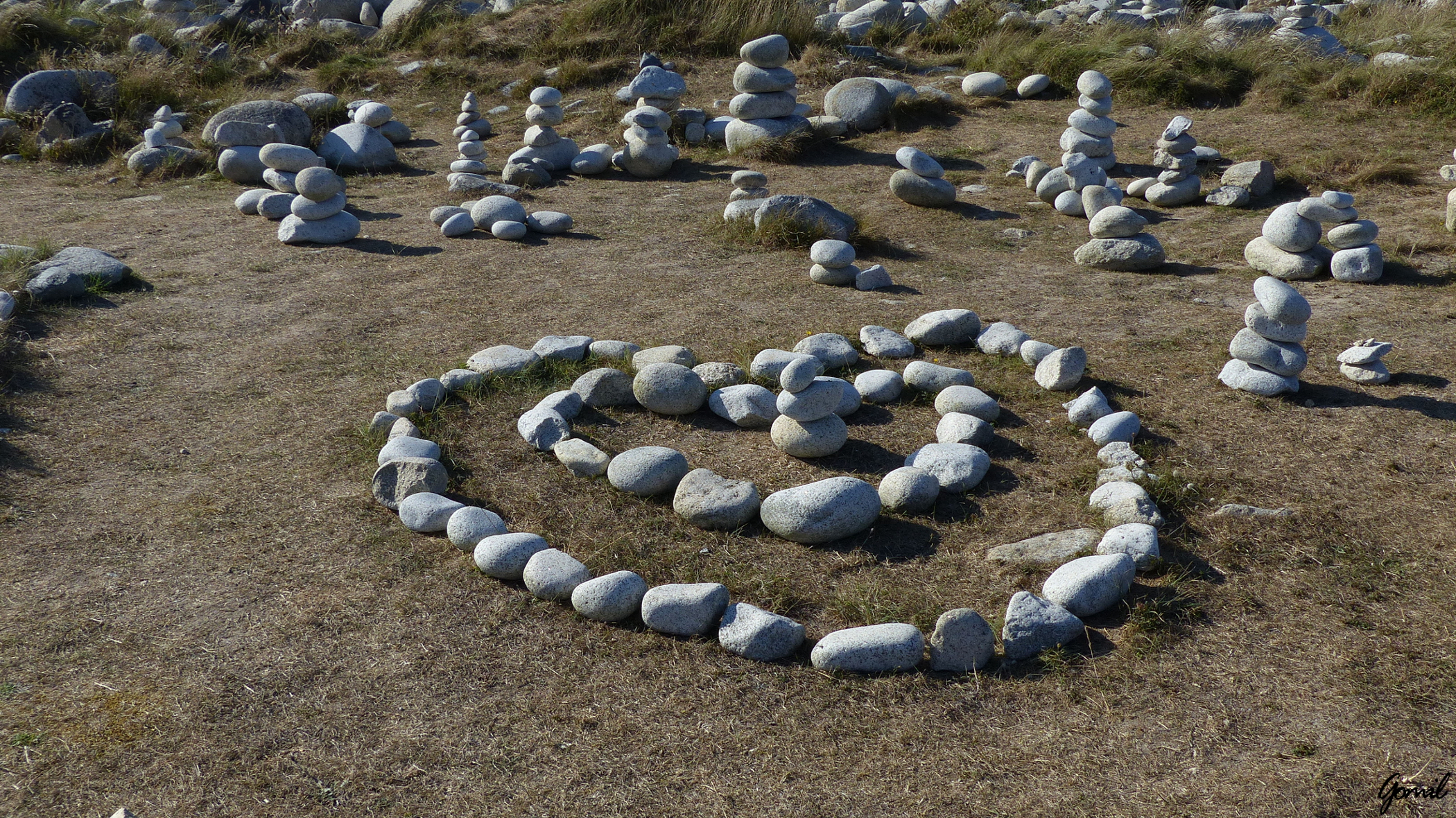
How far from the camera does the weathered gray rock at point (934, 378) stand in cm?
475

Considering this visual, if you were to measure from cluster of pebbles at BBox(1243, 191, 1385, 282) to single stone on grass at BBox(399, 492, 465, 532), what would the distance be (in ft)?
15.6

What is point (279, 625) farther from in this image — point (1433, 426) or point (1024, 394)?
point (1433, 426)

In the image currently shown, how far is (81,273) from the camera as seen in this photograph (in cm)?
607

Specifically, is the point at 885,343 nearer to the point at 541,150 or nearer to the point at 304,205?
the point at 304,205

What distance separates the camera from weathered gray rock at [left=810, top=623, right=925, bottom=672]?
3025 millimetres

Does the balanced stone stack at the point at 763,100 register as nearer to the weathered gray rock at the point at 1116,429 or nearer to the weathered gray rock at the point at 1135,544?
the weathered gray rock at the point at 1116,429

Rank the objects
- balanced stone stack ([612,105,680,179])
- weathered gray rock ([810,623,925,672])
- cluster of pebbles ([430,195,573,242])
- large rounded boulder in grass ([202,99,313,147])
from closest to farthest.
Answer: weathered gray rock ([810,623,925,672]), cluster of pebbles ([430,195,573,242]), balanced stone stack ([612,105,680,179]), large rounded boulder in grass ([202,99,313,147])

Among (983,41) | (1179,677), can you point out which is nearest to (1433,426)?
(1179,677)

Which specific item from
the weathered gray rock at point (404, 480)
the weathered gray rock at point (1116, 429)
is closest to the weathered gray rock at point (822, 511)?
the weathered gray rock at point (1116, 429)

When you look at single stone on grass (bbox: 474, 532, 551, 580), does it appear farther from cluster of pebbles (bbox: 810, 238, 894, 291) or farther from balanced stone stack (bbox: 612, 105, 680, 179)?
balanced stone stack (bbox: 612, 105, 680, 179)

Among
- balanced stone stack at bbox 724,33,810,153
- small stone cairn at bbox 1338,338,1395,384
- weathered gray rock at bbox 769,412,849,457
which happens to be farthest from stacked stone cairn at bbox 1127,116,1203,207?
weathered gray rock at bbox 769,412,849,457

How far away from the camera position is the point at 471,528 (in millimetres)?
3625

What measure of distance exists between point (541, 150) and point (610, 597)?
655 centimetres

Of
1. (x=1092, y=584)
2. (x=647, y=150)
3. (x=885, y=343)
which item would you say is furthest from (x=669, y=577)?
(x=647, y=150)
